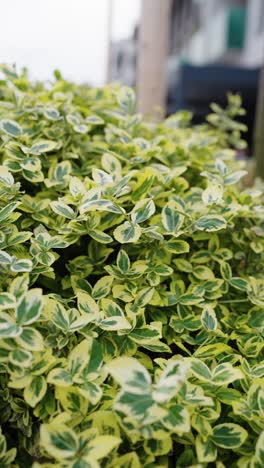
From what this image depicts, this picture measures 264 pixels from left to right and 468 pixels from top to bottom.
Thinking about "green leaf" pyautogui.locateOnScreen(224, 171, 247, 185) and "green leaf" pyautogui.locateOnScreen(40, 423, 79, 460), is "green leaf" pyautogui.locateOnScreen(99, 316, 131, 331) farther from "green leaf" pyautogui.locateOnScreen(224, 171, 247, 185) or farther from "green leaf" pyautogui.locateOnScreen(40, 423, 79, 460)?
"green leaf" pyautogui.locateOnScreen(224, 171, 247, 185)

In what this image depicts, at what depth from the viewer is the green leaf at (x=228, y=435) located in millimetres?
698

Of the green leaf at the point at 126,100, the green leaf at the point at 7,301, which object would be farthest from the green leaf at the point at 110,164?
the green leaf at the point at 7,301

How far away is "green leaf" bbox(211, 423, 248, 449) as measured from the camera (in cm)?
70

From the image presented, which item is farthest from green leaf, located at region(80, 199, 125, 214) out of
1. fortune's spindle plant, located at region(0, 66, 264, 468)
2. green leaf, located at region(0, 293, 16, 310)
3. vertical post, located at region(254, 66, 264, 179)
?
vertical post, located at region(254, 66, 264, 179)

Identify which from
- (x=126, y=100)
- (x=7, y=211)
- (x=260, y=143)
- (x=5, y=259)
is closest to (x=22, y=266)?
(x=5, y=259)

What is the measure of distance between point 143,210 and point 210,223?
15 cm

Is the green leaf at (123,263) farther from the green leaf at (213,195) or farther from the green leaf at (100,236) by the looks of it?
the green leaf at (213,195)

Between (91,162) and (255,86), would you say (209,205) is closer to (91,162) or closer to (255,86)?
(91,162)

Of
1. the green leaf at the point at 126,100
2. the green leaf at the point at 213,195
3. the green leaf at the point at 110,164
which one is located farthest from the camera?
the green leaf at the point at 126,100

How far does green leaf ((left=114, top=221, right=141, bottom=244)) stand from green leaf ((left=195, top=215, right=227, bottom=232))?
0.47ft

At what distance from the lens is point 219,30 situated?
499 inches

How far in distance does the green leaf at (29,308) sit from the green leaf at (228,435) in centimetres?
31

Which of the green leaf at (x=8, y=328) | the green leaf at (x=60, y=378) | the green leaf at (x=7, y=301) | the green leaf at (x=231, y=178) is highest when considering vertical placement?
the green leaf at (x=231, y=178)

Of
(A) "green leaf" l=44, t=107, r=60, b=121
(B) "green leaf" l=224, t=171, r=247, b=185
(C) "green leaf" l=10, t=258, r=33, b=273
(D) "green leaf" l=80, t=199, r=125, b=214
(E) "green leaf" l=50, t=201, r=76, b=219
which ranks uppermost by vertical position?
(A) "green leaf" l=44, t=107, r=60, b=121
